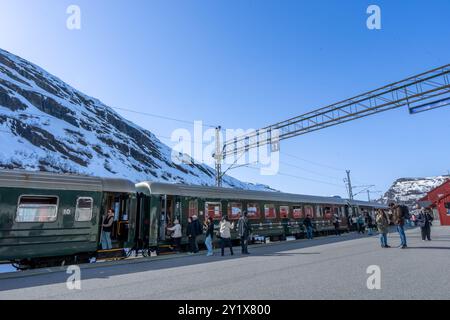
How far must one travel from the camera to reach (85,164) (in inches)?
2527

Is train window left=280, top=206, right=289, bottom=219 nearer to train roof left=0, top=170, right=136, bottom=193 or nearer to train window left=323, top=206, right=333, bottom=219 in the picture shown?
train window left=323, top=206, right=333, bottom=219

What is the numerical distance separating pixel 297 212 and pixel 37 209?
642 inches

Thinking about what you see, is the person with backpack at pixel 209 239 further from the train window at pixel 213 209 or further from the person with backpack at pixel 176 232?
the train window at pixel 213 209

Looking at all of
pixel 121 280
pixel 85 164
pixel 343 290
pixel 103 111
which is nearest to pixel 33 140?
pixel 85 164

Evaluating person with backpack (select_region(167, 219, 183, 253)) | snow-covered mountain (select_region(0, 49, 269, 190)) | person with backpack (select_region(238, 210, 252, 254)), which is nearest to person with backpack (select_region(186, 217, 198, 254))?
person with backpack (select_region(167, 219, 183, 253))

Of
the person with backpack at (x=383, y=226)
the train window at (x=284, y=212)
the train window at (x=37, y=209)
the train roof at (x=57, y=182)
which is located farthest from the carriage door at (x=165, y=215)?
the train window at (x=284, y=212)

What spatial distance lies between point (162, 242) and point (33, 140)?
61577 millimetres

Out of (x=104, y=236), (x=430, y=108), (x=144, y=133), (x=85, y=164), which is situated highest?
(x=144, y=133)

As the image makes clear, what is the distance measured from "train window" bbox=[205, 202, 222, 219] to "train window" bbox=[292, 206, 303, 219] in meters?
7.32

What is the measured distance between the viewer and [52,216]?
405 inches

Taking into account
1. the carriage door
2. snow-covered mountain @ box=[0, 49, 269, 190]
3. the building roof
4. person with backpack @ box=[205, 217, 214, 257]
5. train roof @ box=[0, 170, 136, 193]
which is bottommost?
person with backpack @ box=[205, 217, 214, 257]

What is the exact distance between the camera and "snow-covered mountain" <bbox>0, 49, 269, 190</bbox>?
5819 centimetres

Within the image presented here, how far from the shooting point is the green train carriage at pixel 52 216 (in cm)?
951
